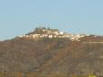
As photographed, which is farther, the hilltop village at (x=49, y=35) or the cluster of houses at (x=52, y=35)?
the hilltop village at (x=49, y=35)

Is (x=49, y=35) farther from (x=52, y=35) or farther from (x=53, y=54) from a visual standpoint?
(x=53, y=54)

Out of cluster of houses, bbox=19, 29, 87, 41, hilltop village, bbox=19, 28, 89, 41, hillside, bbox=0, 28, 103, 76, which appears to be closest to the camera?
hillside, bbox=0, 28, 103, 76

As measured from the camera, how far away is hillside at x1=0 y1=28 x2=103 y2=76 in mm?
135750

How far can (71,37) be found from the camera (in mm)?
175250

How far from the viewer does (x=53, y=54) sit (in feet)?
513

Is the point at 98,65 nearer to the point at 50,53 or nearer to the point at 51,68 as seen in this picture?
the point at 51,68

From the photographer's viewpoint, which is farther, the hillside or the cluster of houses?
the cluster of houses

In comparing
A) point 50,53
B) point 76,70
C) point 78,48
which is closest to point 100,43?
point 78,48

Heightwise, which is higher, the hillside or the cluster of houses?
the cluster of houses

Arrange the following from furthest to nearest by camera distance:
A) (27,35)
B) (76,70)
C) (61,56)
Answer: (27,35)
(61,56)
(76,70)

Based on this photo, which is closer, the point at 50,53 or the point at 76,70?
the point at 76,70

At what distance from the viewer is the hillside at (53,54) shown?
445ft

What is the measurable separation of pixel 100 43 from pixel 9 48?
32753mm

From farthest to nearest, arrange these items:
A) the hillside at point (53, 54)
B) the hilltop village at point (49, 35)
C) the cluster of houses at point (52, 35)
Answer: the hilltop village at point (49, 35) < the cluster of houses at point (52, 35) < the hillside at point (53, 54)
